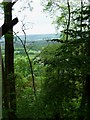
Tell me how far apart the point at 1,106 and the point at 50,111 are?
42.6 inches

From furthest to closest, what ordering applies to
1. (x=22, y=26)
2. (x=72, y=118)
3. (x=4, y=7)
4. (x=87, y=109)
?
(x=22, y=26) < (x=4, y=7) < (x=72, y=118) < (x=87, y=109)

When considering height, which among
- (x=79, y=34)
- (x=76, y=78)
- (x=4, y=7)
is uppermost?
(x=4, y=7)

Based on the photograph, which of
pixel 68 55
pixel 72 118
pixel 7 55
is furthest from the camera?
pixel 7 55

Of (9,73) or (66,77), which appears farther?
(9,73)

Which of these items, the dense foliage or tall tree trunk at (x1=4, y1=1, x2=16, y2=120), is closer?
the dense foliage

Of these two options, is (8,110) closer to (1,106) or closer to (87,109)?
(1,106)

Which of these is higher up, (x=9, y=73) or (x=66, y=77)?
(x=66, y=77)

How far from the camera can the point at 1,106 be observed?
16.9 ft

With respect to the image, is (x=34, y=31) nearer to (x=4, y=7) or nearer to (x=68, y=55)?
(x=4, y=7)

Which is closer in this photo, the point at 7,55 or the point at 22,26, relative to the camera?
the point at 7,55

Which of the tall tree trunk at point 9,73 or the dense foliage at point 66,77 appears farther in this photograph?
the tall tree trunk at point 9,73

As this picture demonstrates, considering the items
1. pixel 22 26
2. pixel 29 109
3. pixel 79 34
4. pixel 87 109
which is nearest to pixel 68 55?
pixel 79 34

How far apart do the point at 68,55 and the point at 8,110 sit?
1977 mm

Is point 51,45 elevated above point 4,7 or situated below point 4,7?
below
